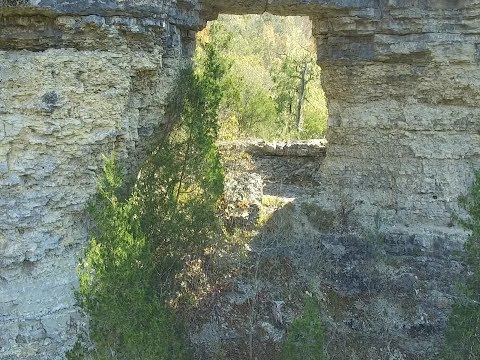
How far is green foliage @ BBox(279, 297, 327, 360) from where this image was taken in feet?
24.6

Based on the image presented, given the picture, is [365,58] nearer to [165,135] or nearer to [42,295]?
[165,135]

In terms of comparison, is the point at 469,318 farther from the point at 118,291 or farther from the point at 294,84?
the point at 294,84

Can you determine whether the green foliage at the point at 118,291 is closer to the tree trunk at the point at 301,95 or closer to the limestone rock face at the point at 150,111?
the limestone rock face at the point at 150,111

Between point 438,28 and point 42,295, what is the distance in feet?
25.6

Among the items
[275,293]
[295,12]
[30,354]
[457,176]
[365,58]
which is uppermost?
[295,12]

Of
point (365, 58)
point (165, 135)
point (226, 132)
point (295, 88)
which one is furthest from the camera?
point (295, 88)

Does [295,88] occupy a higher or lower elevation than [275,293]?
higher

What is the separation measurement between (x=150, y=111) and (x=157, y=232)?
1.90 metres

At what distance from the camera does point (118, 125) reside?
27.3 ft

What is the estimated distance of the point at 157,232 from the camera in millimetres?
9344

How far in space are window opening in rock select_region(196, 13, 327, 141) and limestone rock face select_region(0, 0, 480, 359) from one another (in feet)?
12.2

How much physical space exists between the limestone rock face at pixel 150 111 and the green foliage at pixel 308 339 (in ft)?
9.72

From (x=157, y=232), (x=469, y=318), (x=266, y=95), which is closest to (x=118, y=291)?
(x=157, y=232)

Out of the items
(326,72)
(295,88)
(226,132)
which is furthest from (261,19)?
(326,72)
